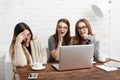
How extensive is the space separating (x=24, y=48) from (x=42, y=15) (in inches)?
35.7

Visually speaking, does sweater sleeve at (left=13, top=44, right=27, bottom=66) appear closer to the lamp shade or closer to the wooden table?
the wooden table

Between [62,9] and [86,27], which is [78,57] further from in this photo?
[62,9]

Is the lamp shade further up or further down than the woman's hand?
further up

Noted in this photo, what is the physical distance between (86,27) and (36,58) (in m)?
0.76

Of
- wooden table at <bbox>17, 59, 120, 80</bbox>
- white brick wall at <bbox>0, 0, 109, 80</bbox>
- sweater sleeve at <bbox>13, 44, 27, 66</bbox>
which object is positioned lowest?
wooden table at <bbox>17, 59, 120, 80</bbox>

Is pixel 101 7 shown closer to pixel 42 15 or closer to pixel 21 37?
pixel 42 15

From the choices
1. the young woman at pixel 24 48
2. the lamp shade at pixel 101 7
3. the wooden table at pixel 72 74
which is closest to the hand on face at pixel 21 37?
the young woman at pixel 24 48

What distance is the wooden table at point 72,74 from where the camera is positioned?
164 centimetres

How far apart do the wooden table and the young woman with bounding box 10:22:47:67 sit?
211 millimetres

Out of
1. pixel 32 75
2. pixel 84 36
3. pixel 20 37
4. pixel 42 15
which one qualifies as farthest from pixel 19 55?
pixel 42 15

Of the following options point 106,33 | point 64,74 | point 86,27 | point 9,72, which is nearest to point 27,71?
point 64,74

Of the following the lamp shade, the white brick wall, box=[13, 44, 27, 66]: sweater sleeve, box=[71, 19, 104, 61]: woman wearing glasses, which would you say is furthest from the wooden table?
the lamp shade

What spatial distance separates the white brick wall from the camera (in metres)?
2.88

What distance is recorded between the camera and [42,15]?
304 centimetres
